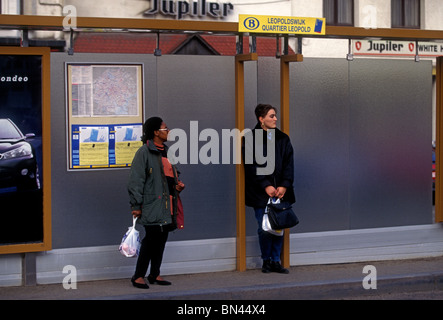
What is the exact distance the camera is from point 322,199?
8.84 metres

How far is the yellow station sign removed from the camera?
794 cm

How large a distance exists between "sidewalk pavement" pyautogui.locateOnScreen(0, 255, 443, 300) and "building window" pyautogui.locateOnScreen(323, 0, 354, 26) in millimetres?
12246

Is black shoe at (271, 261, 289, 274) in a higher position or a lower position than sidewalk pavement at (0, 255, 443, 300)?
higher

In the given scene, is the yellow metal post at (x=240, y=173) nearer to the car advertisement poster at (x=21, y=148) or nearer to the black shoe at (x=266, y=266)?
the black shoe at (x=266, y=266)

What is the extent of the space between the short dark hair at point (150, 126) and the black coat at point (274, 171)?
46.2 inches

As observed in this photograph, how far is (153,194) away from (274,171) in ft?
4.95

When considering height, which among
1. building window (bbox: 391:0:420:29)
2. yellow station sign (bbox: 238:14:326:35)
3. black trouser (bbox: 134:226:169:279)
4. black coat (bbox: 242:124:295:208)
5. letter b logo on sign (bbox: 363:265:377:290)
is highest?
building window (bbox: 391:0:420:29)

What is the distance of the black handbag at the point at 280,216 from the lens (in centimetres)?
786

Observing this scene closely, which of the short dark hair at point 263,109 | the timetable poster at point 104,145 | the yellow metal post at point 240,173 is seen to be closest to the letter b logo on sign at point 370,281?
the yellow metal post at point 240,173

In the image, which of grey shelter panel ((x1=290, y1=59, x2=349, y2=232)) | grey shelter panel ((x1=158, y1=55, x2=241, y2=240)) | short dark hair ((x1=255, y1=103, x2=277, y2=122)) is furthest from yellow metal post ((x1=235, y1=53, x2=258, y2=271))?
grey shelter panel ((x1=290, y1=59, x2=349, y2=232))

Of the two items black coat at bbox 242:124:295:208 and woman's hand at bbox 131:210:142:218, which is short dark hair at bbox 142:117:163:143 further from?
black coat at bbox 242:124:295:208

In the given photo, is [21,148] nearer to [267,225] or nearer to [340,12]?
[267,225]

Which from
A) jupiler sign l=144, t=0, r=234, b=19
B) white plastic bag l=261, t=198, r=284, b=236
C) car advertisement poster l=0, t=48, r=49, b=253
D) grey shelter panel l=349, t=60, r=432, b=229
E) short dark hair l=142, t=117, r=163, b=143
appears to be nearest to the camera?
short dark hair l=142, t=117, r=163, b=143

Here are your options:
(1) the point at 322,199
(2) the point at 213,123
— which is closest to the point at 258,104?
(2) the point at 213,123
